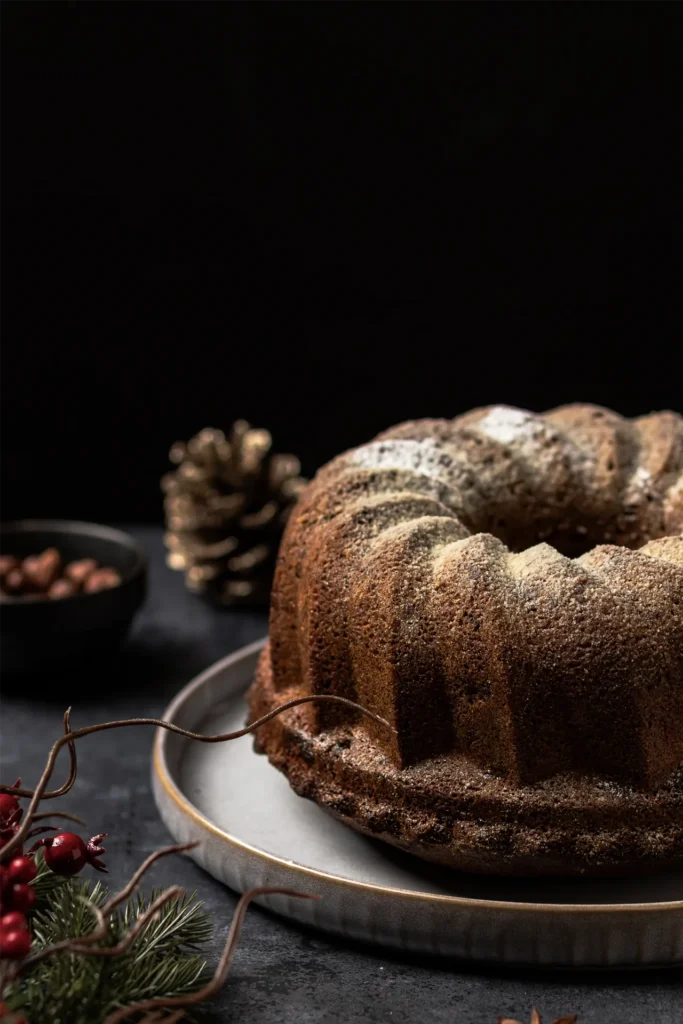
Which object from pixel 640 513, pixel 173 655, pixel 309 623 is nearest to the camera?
pixel 309 623

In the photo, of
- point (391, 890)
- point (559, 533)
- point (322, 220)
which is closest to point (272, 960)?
point (391, 890)

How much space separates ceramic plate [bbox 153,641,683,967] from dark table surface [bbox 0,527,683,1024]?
2 centimetres

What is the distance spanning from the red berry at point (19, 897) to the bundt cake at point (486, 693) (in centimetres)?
34

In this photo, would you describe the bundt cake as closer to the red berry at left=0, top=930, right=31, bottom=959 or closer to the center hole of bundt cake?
the center hole of bundt cake

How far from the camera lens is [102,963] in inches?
34.0

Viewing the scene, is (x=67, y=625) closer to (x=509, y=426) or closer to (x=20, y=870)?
(x=509, y=426)

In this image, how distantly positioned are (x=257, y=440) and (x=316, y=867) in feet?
3.39

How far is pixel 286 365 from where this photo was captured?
238cm

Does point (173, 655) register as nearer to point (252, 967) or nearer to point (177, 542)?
point (177, 542)

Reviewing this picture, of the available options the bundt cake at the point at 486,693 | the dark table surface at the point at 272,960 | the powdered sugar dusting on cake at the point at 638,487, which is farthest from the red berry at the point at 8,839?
the powdered sugar dusting on cake at the point at 638,487

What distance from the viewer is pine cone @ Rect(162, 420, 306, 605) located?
6.61 feet

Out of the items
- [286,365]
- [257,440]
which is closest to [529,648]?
[257,440]

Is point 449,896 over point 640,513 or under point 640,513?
under

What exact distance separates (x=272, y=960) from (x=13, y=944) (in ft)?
1.02
